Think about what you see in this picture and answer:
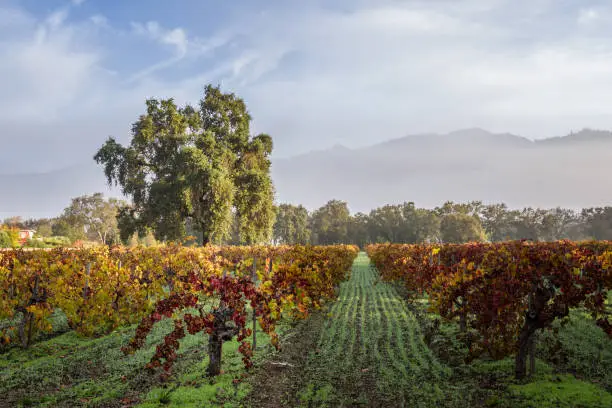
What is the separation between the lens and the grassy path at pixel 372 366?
6.64 meters

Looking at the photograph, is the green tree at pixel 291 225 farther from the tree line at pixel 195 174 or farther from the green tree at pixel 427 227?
the tree line at pixel 195 174

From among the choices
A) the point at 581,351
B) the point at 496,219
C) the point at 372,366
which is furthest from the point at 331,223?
the point at 372,366

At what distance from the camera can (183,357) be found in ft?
29.0

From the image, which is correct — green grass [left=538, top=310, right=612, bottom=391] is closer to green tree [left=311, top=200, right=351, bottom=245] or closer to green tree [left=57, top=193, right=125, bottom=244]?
green tree [left=57, top=193, right=125, bottom=244]

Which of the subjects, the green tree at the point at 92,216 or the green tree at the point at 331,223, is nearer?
the green tree at the point at 92,216

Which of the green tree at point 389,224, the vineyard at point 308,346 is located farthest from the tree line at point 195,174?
the green tree at point 389,224

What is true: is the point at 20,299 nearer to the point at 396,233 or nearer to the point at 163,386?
the point at 163,386

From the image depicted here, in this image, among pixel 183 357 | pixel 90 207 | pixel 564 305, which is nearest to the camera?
pixel 564 305

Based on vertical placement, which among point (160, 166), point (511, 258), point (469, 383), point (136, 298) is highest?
point (160, 166)

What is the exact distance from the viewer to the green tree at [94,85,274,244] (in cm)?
3098

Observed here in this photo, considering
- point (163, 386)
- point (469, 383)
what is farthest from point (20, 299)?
point (469, 383)

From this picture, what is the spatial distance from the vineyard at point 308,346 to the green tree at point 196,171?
19.1 meters

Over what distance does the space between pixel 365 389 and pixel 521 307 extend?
3.03 m

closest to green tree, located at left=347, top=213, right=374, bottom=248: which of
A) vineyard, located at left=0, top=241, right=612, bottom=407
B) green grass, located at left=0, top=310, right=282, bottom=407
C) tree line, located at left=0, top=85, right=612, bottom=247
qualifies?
tree line, located at left=0, top=85, right=612, bottom=247
